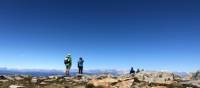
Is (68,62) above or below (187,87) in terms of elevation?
above

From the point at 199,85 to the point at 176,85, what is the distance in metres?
2.08

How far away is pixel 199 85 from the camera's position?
2838 cm

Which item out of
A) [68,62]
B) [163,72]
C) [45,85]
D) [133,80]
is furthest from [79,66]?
[133,80]

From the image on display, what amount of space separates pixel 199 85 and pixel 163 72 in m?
10.4

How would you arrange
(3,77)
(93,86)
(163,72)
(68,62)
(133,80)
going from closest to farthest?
(93,86)
(133,80)
(3,77)
(163,72)
(68,62)

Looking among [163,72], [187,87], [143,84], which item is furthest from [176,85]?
[163,72]

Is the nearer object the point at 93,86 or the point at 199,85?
the point at 93,86

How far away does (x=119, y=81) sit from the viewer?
27.6 m

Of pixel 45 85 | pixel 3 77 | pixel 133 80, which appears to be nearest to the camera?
pixel 133 80

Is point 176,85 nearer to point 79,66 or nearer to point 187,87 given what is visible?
point 187,87

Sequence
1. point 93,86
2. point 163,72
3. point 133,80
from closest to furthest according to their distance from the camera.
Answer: point 93,86, point 133,80, point 163,72

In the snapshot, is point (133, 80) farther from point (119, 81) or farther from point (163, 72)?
point (163, 72)

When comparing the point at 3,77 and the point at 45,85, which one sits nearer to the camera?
the point at 45,85

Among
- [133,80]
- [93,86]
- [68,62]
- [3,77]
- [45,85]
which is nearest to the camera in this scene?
[93,86]
